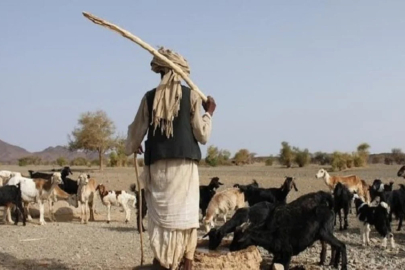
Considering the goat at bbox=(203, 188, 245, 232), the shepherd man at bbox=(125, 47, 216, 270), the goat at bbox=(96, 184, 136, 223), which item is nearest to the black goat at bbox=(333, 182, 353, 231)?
the goat at bbox=(203, 188, 245, 232)

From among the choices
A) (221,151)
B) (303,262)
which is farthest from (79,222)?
(221,151)

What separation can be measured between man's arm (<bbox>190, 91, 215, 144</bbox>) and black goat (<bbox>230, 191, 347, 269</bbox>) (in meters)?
2.60

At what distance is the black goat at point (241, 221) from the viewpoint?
8.94 meters

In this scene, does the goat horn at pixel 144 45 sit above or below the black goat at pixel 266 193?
above

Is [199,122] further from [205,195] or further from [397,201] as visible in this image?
[205,195]

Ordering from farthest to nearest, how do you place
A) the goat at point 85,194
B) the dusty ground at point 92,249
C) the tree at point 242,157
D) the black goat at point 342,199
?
the tree at point 242,157 < the goat at point 85,194 < the black goat at point 342,199 < the dusty ground at point 92,249

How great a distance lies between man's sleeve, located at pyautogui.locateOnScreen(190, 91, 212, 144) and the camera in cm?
561

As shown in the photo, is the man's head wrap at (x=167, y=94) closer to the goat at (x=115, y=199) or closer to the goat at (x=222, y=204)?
the goat at (x=222, y=204)

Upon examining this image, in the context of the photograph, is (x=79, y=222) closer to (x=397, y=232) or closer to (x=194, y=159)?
(x=397, y=232)

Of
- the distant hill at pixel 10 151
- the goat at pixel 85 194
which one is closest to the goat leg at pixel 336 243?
the goat at pixel 85 194

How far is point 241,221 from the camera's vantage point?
9586 mm

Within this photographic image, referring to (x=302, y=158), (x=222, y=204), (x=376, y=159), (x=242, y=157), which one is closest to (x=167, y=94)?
(x=222, y=204)

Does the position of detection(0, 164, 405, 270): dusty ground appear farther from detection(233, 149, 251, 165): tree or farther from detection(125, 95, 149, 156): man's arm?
detection(233, 149, 251, 165): tree

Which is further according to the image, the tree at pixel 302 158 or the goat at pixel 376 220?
the tree at pixel 302 158
